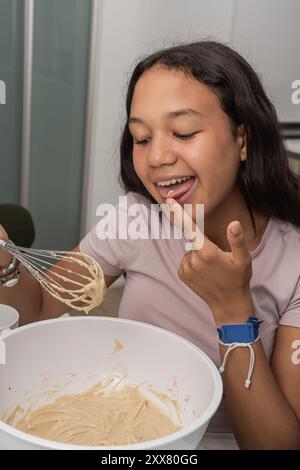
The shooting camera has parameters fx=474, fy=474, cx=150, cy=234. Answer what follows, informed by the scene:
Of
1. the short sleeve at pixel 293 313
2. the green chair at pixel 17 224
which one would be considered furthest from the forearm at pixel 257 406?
the green chair at pixel 17 224

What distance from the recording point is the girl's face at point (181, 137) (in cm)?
80

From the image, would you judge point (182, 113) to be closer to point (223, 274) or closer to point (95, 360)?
point (223, 274)

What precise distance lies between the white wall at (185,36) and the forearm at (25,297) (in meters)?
1.46

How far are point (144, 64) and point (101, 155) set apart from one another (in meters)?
1.78

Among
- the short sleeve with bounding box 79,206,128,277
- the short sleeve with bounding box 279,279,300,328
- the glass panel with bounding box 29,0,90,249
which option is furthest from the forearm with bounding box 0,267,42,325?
the glass panel with bounding box 29,0,90,249

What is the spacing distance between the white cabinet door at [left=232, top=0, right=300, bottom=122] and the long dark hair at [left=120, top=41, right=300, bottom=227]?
154cm

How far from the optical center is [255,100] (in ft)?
2.89

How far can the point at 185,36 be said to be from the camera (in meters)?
2.50

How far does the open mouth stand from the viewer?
0.83 metres

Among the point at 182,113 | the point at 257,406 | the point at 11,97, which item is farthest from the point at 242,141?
the point at 11,97

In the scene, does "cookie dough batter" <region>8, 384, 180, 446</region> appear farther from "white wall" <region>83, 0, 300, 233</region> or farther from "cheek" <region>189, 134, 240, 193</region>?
"white wall" <region>83, 0, 300, 233</region>

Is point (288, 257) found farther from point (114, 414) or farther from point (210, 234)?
point (114, 414)

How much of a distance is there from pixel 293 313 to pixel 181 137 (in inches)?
14.8

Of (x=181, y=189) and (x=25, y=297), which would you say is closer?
(x=181, y=189)
